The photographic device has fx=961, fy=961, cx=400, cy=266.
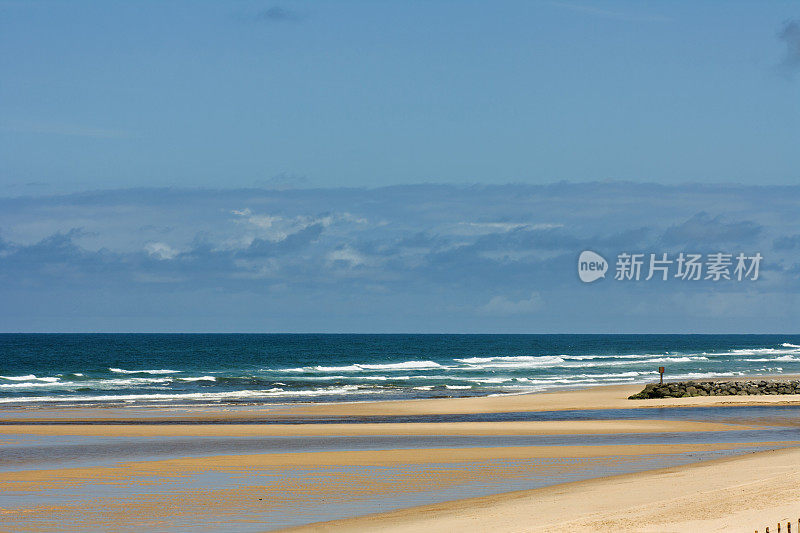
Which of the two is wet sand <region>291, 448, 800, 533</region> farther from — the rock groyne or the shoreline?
the rock groyne

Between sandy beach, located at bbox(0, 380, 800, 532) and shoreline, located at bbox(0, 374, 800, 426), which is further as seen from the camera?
shoreline, located at bbox(0, 374, 800, 426)

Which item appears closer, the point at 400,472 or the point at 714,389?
the point at 400,472

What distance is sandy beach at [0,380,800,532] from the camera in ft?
46.3

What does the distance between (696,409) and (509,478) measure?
20.1 m

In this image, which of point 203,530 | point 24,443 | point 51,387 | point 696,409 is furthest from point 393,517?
point 51,387

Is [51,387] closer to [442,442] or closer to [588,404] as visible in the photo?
[588,404]

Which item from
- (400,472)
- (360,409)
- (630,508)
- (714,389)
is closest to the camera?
(630,508)

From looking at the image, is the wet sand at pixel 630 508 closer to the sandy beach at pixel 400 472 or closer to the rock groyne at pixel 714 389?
the sandy beach at pixel 400 472

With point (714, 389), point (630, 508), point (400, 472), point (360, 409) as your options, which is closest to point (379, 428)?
point (360, 409)

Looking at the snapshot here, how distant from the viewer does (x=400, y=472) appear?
19.4m

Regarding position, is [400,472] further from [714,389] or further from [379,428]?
[714,389]

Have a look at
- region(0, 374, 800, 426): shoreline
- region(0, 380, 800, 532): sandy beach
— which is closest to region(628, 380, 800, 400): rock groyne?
region(0, 374, 800, 426): shoreline

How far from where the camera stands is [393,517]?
14336 mm

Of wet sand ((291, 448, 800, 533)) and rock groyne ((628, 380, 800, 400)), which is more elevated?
rock groyne ((628, 380, 800, 400))
